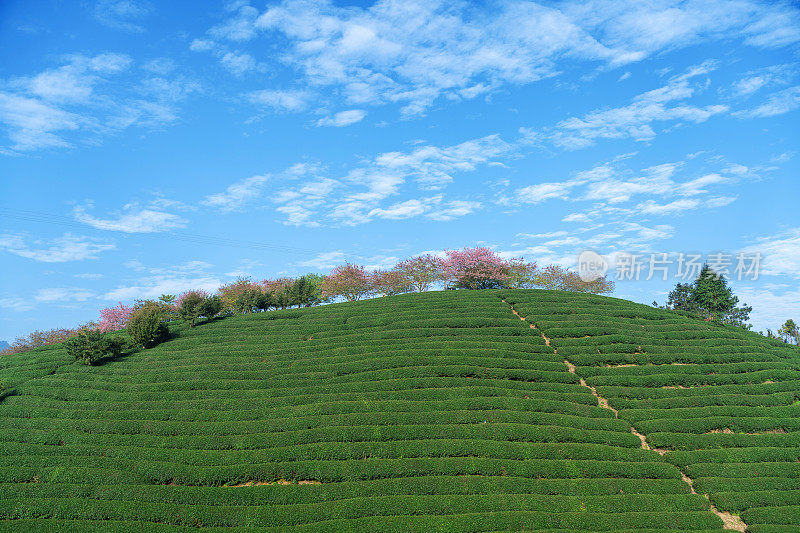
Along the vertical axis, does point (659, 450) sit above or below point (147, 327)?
below

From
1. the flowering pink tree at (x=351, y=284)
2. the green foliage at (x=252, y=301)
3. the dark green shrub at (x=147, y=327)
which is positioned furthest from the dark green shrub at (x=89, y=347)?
the flowering pink tree at (x=351, y=284)

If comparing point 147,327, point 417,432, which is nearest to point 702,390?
point 417,432

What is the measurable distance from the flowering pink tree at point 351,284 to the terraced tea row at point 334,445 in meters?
21.8

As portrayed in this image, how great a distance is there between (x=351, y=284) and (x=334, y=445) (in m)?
31.0

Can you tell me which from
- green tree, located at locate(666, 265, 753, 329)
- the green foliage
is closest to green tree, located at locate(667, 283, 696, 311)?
green tree, located at locate(666, 265, 753, 329)

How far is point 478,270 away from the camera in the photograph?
41250mm

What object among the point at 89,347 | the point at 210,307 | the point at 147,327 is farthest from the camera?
the point at 210,307

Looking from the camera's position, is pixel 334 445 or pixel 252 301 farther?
pixel 252 301

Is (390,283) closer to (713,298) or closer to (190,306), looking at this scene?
(190,306)

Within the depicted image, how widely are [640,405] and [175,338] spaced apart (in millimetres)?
26242

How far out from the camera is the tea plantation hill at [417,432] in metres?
12.7

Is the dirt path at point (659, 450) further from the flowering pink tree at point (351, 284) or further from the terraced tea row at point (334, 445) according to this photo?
the flowering pink tree at point (351, 284)

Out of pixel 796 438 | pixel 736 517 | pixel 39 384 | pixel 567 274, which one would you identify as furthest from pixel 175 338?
pixel 567 274

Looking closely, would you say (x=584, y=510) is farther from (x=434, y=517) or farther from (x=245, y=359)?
(x=245, y=359)
